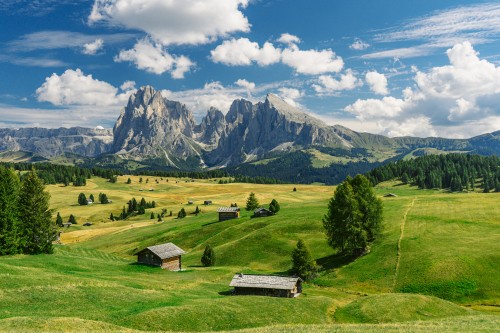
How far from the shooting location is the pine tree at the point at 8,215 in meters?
61.8

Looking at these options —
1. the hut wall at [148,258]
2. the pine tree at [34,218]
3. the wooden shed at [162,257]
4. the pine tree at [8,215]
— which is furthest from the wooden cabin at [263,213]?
the pine tree at [8,215]

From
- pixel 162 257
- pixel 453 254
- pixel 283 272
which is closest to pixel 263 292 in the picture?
pixel 283 272

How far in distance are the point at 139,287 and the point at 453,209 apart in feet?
275

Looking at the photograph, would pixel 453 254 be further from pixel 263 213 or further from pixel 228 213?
pixel 228 213

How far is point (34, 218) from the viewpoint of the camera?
66062mm

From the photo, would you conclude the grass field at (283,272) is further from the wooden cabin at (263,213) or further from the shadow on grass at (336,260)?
the wooden cabin at (263,213)

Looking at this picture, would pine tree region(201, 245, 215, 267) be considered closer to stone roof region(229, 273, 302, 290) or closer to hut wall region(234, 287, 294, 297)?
stone roof region(229, 273, 302, 290)

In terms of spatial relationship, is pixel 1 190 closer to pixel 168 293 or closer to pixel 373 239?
pixel 168 293

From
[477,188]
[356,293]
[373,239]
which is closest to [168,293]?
A: [356,293]

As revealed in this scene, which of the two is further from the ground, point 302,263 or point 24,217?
point 24,217

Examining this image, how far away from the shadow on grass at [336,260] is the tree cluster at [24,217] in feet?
168

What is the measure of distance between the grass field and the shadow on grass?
0.42 metres

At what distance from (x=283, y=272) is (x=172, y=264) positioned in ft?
76.3

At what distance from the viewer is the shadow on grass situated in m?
75.9
